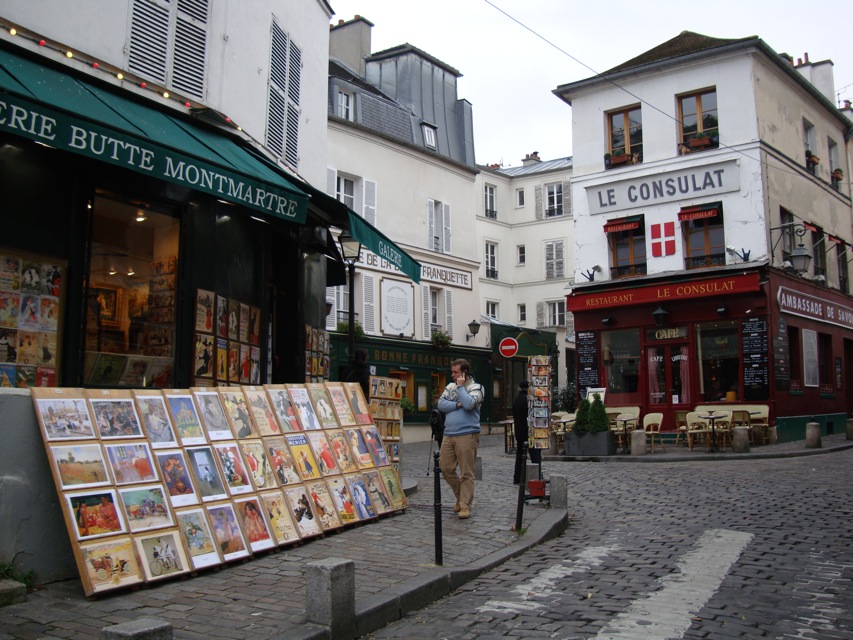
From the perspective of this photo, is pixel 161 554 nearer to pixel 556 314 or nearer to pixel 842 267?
pixel 842 267

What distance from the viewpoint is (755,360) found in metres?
19.3

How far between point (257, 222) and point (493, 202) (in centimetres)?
2836

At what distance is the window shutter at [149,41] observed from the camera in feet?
27.9

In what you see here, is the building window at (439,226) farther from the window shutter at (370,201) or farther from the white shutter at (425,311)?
the window shutter at (370,201)

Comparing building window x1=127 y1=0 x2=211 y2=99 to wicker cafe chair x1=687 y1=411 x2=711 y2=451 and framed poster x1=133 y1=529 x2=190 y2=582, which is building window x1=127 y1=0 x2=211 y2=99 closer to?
framed poster x1=133 y1=529 x2=190 y2=582

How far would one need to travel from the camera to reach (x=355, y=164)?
24.5 m

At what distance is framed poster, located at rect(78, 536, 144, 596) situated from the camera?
17.1ft

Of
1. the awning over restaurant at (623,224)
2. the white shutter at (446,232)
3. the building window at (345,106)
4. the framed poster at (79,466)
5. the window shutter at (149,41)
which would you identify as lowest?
the framed poster at (79,466)

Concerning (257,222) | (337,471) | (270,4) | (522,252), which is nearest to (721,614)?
(337,471)

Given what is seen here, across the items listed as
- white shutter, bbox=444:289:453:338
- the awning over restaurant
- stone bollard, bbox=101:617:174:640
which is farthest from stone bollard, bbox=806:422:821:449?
stone bollard, bbox=101:617:174:640

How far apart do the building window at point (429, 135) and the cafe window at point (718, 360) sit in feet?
39.7

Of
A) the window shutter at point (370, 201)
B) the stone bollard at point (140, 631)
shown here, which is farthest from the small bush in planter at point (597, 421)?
the stone bollard at point (140, 631)

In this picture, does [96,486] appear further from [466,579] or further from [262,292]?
[262,292]

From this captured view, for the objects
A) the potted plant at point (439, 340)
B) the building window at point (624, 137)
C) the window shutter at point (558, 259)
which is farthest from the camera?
the window shutter at point (558, 259)
